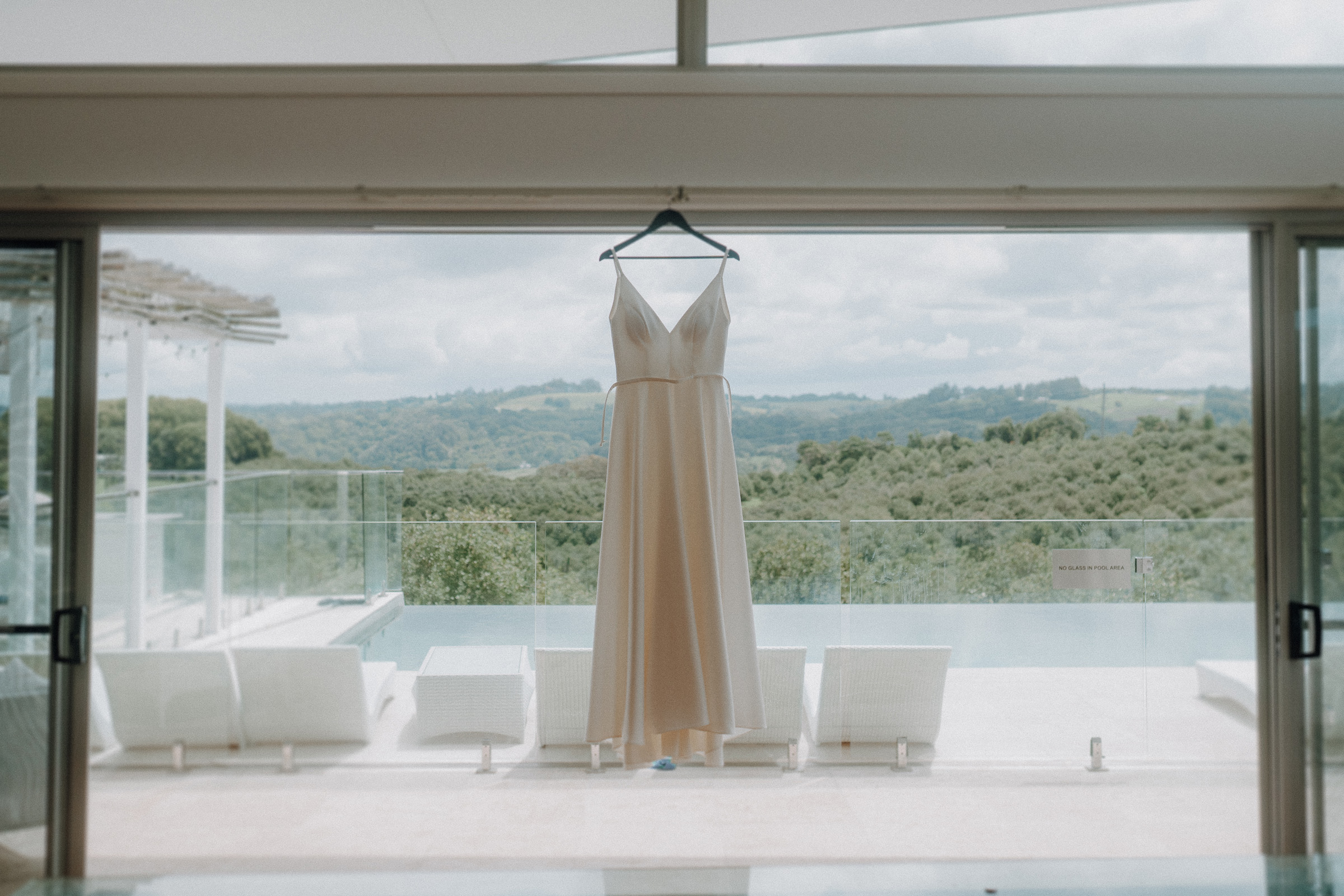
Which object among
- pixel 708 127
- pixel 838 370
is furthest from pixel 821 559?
pixel 708 127

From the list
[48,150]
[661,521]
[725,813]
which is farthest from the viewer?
[725,813]

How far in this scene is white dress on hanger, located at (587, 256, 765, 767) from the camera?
2016 mm

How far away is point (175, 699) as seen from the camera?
7.88 feet

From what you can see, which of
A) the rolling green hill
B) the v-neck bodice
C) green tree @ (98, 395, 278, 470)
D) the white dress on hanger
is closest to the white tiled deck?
the white dress on hanger

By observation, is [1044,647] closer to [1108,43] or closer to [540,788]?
[540,788]

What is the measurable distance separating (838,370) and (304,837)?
205cm

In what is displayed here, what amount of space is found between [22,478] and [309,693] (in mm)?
986

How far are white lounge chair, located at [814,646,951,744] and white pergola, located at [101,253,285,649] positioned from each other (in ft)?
5.92

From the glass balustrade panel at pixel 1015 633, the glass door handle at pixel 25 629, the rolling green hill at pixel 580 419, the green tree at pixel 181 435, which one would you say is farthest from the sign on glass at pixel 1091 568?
the glass door handle at pixel 25 629

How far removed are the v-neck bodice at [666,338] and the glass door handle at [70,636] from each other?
165cm

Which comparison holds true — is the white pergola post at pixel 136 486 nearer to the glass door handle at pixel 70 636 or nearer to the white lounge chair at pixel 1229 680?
the glass door handle at pixel 70 636

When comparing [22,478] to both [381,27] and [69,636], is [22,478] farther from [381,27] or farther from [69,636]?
[381,27]

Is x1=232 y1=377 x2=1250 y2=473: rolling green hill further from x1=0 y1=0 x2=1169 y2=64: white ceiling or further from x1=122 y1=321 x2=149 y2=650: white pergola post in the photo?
x1=0 y1=0 x2=1169 y2=64: white ceiling

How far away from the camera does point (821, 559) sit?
2.48 metres
